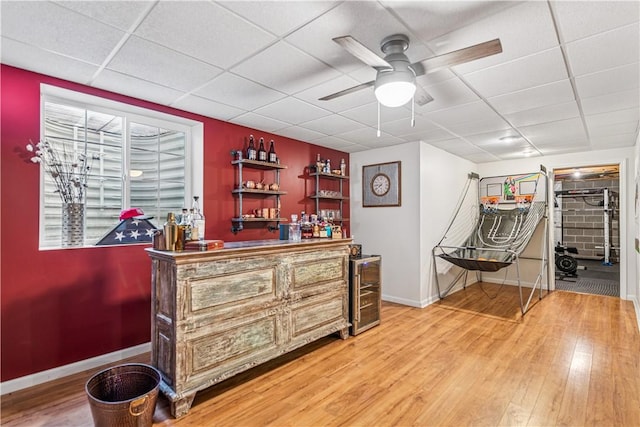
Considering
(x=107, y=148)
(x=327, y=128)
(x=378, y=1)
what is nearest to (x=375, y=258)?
(x=327, y=128)

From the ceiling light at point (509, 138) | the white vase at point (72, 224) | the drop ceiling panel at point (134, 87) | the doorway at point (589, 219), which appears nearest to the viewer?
the drop ceiling panel at point (134, 87)

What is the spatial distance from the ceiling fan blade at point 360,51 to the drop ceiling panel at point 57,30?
1.37m

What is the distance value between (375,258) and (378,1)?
279cm

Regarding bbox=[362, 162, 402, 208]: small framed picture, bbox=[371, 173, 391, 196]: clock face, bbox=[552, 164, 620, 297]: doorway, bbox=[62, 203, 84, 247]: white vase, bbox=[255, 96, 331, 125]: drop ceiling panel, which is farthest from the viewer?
bbox=[552, 164, 620, 297]: doorway

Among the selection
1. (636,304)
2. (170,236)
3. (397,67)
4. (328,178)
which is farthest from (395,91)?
(636,304)

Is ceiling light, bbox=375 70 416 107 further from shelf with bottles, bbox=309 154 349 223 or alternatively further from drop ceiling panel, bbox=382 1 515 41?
shelf with bottles, bbox=309 154 349 223

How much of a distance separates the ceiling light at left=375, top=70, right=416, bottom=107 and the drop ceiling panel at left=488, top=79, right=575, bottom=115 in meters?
1.43

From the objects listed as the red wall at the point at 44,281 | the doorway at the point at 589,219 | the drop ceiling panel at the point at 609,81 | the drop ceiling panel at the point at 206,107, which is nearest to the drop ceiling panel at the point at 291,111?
the drop ceiling panel at the point at 206,107

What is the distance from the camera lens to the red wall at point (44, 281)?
7.84ft

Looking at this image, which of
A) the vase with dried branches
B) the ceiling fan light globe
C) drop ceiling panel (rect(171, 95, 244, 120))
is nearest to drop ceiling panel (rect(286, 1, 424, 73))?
the ceiling fan light globe

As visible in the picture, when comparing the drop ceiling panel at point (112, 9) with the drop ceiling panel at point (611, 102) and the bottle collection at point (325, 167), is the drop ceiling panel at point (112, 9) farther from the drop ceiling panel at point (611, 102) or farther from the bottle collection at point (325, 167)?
the drop ceiling panel at point (611, 102)

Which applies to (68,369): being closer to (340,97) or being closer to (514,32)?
(340,97)

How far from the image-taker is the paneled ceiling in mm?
1725

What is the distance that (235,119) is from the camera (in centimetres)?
363
